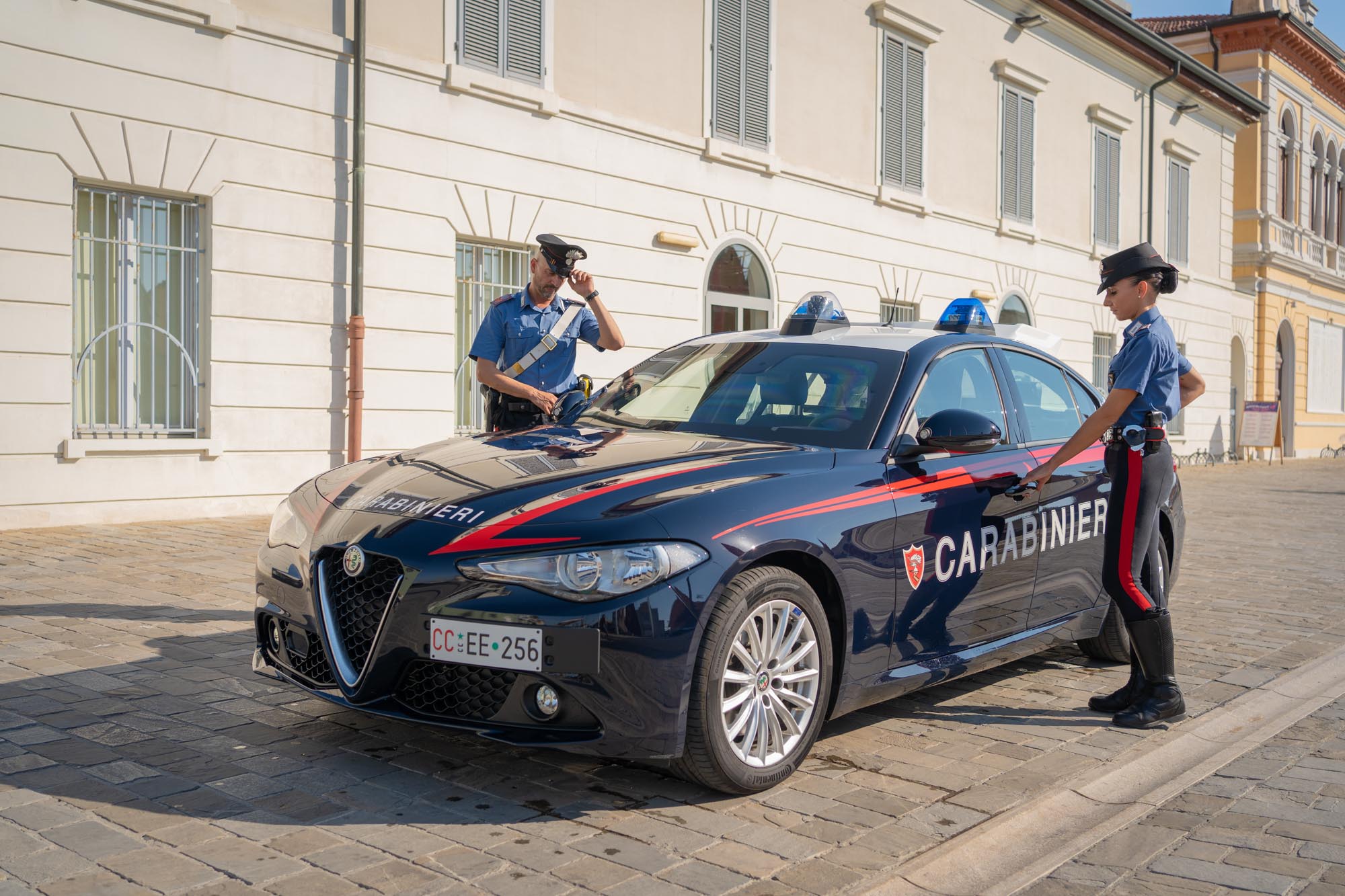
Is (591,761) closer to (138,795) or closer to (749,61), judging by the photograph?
(138,795)

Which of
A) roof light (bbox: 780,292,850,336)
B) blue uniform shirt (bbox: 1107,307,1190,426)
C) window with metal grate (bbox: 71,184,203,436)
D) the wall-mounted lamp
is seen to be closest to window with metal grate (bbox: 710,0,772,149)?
the wall-mounted lamp

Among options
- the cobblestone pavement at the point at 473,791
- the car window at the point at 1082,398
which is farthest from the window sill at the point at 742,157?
the cobblestone pavement at the point at 473,791

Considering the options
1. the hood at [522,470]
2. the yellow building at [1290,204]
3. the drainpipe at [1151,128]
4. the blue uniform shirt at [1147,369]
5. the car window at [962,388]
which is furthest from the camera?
the yellow building at [1290,204]

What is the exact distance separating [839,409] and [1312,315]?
121 ft

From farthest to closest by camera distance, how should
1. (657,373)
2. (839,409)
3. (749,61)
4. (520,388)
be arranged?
(749,61) < (520,388) < (657,373) < (839,409)

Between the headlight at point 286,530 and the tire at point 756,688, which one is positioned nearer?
the tire at point 756,688

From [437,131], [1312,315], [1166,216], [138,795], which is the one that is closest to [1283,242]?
[1312,315]

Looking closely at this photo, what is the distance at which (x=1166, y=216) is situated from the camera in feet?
92.4

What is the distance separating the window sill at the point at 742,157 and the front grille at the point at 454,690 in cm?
1282

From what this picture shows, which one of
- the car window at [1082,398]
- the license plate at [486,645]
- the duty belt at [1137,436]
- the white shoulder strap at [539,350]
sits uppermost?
the white shoulder strap at [539,350]

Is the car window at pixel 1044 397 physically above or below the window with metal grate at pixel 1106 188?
below

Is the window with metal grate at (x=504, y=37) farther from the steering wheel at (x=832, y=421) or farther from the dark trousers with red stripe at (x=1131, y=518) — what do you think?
the dark trousers with red stripe at (x=1131, y=518)

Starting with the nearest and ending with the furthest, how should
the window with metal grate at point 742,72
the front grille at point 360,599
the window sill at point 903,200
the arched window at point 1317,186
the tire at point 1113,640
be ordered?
the front grille at point 360,599, the tire at point 1113,640, the window with metal grate at point 742,72, the window sill at point 903,200, the arched window at point 1317,186

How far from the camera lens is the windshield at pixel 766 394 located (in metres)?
4.57
